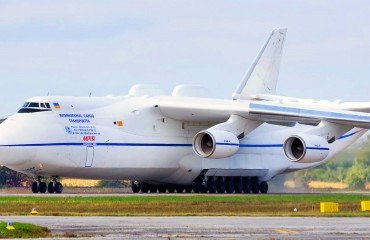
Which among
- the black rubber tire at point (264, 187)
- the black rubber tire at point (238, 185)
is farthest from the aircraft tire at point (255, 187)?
the black rubber tire at point (238, 185)

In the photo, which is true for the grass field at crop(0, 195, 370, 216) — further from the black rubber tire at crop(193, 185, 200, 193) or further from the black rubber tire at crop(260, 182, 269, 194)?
the black rubber tire at crop(260, 182, 269, 194)

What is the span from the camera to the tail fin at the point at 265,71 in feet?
153

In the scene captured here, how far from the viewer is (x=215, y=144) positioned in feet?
127

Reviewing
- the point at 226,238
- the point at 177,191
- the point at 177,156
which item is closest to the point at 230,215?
the point at 226,238

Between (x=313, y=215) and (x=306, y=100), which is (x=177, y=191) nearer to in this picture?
(x=306, y=100)

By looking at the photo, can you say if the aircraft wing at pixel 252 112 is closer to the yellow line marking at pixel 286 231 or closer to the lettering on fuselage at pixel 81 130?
the lettering on fuselage at pixel 81 130

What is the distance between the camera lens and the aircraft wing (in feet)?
128

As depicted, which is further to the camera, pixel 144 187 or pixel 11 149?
pixel 144 187

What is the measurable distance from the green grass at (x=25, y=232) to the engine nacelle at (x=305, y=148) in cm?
1972

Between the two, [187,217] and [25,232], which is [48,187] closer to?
[187,217]

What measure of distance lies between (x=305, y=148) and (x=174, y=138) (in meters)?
6.23

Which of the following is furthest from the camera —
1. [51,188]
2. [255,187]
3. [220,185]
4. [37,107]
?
[255,187]

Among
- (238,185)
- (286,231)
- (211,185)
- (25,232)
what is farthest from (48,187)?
(286,231)

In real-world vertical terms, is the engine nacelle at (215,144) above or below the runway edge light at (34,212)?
above
